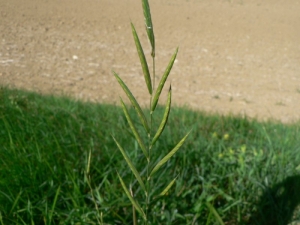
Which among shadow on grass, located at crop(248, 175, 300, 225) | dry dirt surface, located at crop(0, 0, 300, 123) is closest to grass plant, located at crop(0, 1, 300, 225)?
shadow on grass, located at crop(248, 175, 300, 225)

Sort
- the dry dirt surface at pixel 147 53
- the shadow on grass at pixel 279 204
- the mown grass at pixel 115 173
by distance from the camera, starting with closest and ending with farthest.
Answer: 1. the mown grass at pixel 115 173
2. the shadow on grass at pixel 279 204
3. the dry dirt surface at pixel 147 53

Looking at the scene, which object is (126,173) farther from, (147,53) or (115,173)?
(147,53)

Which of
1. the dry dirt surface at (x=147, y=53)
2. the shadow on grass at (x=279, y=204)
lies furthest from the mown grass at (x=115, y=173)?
the dry dirt surface at (x=147, y=53)

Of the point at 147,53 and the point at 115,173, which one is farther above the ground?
the point at 115,173

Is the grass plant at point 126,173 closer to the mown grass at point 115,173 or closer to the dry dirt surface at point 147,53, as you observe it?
the mown grass at point 115,173

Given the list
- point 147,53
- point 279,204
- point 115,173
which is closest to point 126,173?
point 115,173

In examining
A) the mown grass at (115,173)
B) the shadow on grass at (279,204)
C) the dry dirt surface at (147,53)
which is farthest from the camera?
the dry dirt surface at (147,53)
